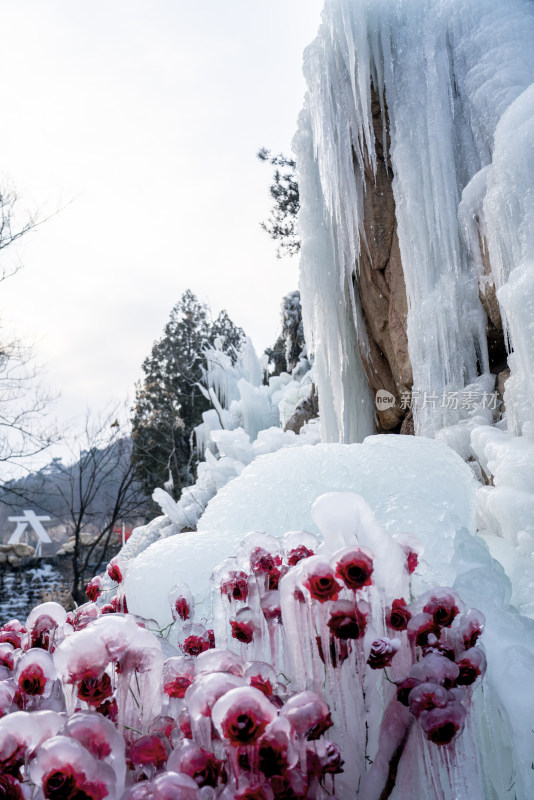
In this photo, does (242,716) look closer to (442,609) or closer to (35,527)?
(442,609)

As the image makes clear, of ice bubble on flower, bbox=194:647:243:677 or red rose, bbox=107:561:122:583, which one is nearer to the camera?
ice bubble on flower, bbox=194:647:243:677

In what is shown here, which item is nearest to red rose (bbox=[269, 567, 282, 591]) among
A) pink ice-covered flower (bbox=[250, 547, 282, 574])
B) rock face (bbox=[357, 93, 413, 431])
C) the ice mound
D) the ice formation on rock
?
pink ice-covered flower (bbox=[250, 547, 282, 574])

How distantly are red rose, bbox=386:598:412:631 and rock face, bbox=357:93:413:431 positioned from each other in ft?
11.9

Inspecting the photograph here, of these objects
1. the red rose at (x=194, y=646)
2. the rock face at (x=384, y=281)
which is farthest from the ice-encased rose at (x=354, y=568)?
the rock face at (x=384, y=281)

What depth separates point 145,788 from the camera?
0.68m

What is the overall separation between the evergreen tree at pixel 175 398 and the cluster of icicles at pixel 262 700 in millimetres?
10721

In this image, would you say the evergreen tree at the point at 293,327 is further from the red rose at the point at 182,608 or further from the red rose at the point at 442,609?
the red rose at the point at 442,609

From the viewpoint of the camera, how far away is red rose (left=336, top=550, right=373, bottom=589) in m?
0.90

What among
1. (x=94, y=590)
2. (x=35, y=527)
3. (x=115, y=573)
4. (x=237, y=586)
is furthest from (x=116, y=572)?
(x=35, y=527)

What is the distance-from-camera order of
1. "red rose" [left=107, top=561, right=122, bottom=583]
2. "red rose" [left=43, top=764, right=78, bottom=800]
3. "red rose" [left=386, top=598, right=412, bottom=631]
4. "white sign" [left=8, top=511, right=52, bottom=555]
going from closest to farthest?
"red rose" [left=43, top=764, right=78, bottom=800] < "red rose" [left=386, top=598, right=412, bottom=631] < "red rose" [left=107, top=561, right=122, bottom=583] < "white sign" [left=8, top=511, right=52, bottom=555]

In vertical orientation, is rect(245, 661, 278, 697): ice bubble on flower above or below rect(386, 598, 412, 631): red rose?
below

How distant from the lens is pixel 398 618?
3.19 ft

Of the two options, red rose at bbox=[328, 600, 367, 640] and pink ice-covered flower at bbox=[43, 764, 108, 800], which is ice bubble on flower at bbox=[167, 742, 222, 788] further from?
red rose at bbox=[328, 600, 367, 640]

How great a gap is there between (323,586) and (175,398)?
1372 cm
